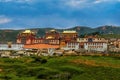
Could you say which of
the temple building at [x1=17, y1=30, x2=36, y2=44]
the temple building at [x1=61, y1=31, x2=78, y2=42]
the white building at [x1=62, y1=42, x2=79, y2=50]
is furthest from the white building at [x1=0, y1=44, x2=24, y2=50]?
the white building at [x1=62, y1=42, x2=79, y2=50]

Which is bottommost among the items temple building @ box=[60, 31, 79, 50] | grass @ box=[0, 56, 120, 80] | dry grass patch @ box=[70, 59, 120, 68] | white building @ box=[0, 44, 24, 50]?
grass @ box=[0, 56, 120, 80]

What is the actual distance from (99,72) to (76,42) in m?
62.1

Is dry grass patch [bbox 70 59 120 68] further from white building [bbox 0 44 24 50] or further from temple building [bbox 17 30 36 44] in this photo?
white building [bbox 0 44 24 50]

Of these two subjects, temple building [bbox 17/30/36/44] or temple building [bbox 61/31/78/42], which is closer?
temple building [bbox 61/31/78/42]

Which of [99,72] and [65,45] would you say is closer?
[99,72]

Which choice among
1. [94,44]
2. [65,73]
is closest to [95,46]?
[94,44]

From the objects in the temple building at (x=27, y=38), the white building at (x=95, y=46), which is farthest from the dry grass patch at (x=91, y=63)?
the temple building at (x=27, y=38)

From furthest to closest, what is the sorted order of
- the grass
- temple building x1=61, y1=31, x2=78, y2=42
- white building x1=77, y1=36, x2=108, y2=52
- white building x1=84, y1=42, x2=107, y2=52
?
temple building x1=61, y1=31, x2=78, y2=42
white building x1=77, y1=36, x2=108, y2=52
white building x1=84, y1=42, x2=107, y2=52
the grass

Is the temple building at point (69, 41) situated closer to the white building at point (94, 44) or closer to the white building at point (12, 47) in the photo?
the white building at point (94, 44)

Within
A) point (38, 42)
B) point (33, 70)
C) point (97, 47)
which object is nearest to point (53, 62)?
point (33, 70)

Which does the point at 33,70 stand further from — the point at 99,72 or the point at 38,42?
the point at 38,42

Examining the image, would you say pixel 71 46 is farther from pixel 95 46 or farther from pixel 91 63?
pixel 91 63

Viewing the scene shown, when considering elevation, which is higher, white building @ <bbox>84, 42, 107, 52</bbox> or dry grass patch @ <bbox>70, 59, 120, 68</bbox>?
white building @ <bbox>84, 42, 107, 52</bbox>

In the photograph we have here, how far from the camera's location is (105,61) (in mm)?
74125
